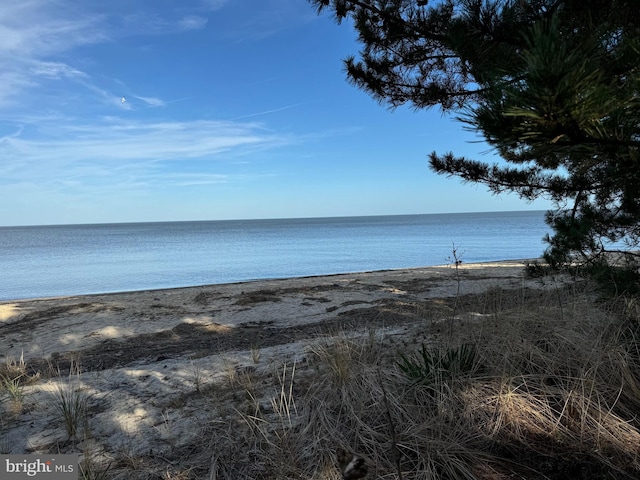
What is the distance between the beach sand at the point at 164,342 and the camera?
3137 millimetres

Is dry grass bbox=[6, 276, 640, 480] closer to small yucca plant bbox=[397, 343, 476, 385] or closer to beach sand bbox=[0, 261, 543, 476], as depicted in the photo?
small yucca plant bbox=[397, 343, 476, 385]

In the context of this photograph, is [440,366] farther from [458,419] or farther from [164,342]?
[164,342]

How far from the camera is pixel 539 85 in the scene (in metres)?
1.51

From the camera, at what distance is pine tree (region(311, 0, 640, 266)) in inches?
62.6

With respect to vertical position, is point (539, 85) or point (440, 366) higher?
point (539, 85)

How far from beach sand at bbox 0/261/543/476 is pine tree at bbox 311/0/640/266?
1395mm

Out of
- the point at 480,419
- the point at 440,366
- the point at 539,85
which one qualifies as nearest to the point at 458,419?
the point at 480,419

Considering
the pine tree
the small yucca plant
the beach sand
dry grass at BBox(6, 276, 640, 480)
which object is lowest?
the beach sand

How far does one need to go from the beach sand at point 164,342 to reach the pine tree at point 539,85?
4.58 feet

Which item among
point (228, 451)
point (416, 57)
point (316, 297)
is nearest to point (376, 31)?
point (416, 57)

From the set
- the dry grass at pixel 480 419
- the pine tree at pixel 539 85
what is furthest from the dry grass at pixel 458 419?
the pine tree at pixel 539 85

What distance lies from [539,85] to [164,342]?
582 cm

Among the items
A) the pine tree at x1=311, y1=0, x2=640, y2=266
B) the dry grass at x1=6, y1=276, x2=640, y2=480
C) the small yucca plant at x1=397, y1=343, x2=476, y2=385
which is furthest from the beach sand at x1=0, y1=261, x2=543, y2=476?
the pine tree at x1=311, y1=0, x2=640, y2=266

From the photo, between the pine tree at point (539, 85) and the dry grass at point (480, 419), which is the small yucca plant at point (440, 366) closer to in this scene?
the dry grass at point (480, 419)
